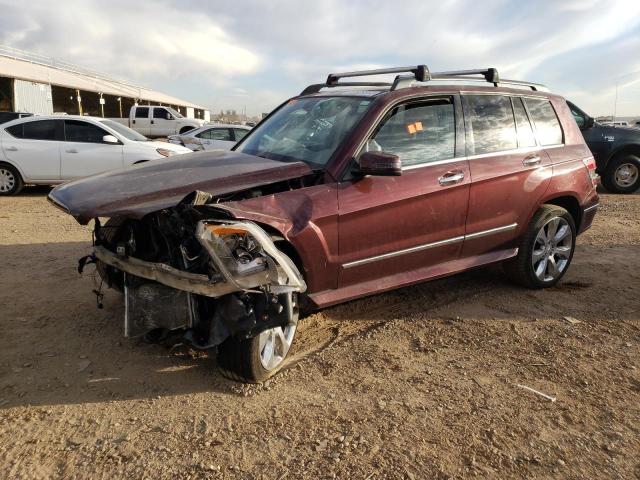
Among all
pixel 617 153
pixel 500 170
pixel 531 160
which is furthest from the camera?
pixel 617 153

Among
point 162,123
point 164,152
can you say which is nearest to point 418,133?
point 164,152

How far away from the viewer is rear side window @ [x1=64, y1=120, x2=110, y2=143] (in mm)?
9898

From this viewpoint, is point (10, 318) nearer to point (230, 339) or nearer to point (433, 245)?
point (230, 339)

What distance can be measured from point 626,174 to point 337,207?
10.6 m

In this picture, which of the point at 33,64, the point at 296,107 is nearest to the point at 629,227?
the point at 296,107

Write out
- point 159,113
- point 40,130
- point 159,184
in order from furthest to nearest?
point 159,113 < point 40,130 < point 159,184

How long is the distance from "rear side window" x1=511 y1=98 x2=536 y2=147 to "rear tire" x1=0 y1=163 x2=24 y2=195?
9.13m

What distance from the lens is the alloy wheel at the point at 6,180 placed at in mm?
9711

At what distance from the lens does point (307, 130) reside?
4.15 meters

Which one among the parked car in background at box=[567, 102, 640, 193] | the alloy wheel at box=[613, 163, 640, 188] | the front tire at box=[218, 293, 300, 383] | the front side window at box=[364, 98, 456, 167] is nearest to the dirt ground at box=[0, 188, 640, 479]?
the front tire at box=[218, 293, 300, 383]

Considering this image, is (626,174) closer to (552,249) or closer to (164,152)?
(552,249)

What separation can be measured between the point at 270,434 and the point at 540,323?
2549 millimetres

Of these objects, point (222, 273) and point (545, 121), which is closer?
point (222, 273)

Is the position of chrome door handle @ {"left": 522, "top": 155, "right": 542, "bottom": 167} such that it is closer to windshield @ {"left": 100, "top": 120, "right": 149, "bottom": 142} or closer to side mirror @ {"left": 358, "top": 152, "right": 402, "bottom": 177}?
side mirror @ {"left": 358, "top": 152, "right": 402, "bottom": 177}
